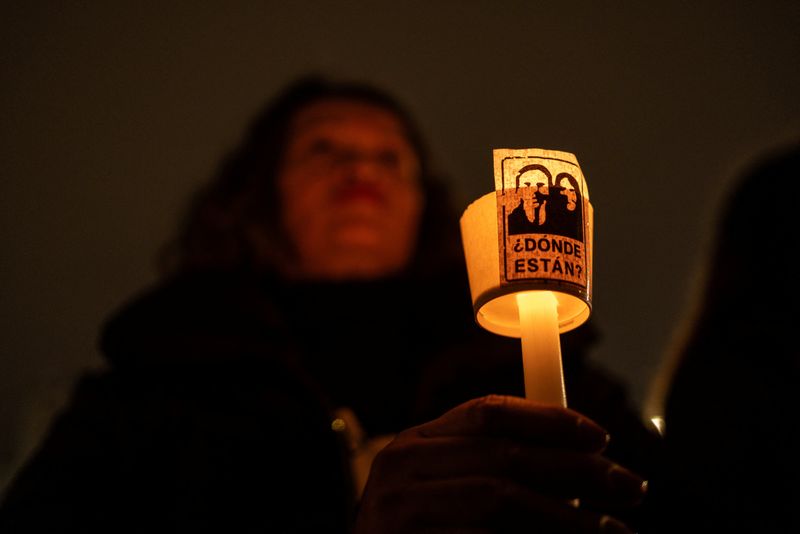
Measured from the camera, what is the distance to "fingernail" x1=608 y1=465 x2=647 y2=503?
693 mm

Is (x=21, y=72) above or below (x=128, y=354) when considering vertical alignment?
above

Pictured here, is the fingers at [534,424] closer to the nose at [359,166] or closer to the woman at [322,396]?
the woman at [322,396]

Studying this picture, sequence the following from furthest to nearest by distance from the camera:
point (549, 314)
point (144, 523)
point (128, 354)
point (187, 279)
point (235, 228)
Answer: point (235, 228) → point (187, 279) → point (128, 354) → point (144, 523) → point (549, 314)

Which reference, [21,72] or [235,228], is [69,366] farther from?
[21,72]

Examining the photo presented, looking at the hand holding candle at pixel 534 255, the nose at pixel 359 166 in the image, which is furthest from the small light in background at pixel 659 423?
the nose at pixel 359 166

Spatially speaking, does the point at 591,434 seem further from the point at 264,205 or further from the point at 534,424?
the point at 264,205

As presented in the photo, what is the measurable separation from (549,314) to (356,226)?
1246mm

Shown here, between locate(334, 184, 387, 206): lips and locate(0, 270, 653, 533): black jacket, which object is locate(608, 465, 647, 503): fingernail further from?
locate(334, 184, 387, 206): lips

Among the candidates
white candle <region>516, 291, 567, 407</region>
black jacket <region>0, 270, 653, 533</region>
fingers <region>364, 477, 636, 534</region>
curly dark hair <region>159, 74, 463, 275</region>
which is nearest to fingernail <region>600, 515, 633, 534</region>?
fingers <region>364, 477, 636, 534</region>

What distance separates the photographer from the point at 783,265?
4.66 ft

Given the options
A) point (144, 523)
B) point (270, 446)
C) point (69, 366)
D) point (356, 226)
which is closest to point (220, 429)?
point (270, 446)

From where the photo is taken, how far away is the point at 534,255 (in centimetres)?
76

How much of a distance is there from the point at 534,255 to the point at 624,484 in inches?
9.9

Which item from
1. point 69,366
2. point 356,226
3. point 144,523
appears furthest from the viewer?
point 69,366
